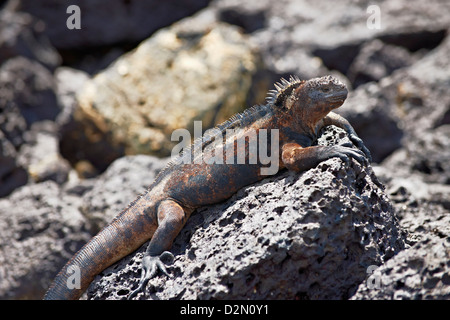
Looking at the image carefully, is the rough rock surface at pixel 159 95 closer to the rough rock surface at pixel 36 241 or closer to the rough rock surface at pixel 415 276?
the rough rock surface at pixel 36 241

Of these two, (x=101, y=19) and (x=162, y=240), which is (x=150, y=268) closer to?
(x=162, y=240)

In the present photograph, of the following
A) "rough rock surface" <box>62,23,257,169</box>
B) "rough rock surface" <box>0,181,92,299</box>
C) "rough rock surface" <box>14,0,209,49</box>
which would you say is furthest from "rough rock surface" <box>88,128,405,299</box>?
"rough rock surface" <box>14,0,209,49</box>

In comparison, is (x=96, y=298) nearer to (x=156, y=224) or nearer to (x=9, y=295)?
(x=156, y=224)

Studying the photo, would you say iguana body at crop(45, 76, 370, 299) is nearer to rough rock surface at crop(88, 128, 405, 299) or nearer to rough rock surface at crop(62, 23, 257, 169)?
rough rock surface at crop(88, 128, 405, 299)

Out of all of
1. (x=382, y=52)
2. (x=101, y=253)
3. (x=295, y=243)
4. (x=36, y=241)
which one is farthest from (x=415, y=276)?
(x=382, y=52)

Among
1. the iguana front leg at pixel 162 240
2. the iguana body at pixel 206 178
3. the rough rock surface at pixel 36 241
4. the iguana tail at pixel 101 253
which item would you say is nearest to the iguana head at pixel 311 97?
the iguana body at pixel 206 178

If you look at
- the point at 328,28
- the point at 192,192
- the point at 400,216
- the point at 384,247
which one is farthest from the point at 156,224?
the point at 328,28


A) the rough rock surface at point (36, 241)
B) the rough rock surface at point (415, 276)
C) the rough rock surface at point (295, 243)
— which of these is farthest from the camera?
the rough rock surface at point (36, 241)
